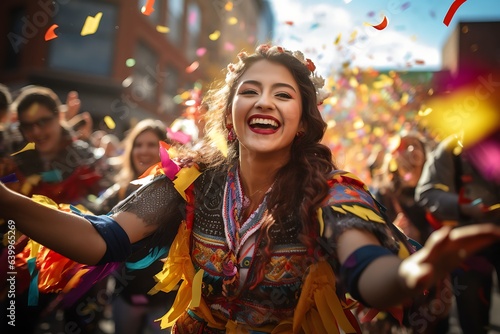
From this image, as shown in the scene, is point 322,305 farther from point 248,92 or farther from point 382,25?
point 382,25

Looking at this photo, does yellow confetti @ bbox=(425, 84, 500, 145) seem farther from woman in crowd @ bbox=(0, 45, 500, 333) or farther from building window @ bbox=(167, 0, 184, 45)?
building window @ bbox=(167, 0, 184, 45)

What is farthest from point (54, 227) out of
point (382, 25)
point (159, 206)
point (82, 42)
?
point (82, 42)

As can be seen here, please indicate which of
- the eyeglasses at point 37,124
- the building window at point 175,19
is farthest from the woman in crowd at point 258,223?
the building window at point 175,19

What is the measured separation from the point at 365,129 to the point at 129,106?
9.18 meters

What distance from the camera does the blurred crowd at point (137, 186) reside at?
2.95 meters

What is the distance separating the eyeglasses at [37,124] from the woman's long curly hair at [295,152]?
175cm

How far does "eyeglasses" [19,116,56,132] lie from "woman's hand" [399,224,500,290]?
10.4 ft

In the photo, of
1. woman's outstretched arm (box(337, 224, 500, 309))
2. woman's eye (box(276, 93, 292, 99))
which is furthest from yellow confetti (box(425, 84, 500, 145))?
woman's outstretched arm (box(337, 224, 500, 309))

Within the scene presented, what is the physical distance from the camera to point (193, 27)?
21.7m

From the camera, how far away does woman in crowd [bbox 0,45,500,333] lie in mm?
1528

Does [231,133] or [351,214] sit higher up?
[231,133]

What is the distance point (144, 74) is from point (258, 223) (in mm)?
16675

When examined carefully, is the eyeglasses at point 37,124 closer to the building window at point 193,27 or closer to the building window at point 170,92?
the building window at point 170,92

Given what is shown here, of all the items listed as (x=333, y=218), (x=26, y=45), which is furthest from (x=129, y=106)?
(x=333, y=218)
